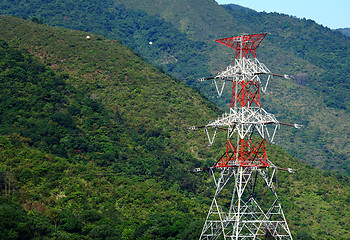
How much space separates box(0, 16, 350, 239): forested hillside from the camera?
81.9m

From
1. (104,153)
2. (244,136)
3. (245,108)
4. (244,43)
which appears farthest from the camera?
(104,153)

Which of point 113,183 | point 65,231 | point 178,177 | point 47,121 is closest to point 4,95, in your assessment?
point 47,121

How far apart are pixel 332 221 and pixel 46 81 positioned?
72.1m

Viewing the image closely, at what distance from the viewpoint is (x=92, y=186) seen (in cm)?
9581

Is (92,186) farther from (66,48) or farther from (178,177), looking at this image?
(66,48)

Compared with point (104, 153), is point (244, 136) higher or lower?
higher

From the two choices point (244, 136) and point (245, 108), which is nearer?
point (244, 136)

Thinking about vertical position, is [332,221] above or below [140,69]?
below

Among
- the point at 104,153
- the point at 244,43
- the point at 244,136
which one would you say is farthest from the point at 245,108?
the point at 104,153

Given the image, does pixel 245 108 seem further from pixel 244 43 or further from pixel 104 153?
pixel 104 153

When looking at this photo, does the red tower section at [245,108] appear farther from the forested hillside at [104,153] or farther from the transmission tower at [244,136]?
the forested hillside at [104,153]

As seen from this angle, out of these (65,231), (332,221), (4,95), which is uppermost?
(4,95)

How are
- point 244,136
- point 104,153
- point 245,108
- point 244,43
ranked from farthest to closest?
point 104,153 < point 244,43 < point 245,108 < point 244,136

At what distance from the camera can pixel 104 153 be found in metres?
112
